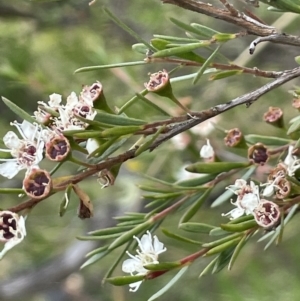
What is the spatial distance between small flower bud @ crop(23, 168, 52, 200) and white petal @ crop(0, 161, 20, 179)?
19mm

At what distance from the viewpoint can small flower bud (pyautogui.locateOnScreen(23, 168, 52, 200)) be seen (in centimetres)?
24

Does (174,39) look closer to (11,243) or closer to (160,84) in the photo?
(160,84)

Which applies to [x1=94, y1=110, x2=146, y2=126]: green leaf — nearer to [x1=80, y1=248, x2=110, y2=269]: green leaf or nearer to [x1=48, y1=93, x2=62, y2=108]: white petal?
[x1=48, y1=93, x2=62, y2=108]: white petal

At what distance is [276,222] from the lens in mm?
271

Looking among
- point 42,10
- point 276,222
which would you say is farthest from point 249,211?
point 42,10

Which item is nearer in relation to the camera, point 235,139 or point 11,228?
point 11,228

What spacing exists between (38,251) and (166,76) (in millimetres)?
788

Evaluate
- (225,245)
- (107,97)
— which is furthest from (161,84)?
(107,97)

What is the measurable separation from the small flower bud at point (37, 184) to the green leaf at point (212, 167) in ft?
0.29

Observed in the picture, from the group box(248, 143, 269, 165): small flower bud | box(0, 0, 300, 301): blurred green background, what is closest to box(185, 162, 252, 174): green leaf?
box(248, 143, 269, 165): small flower bud

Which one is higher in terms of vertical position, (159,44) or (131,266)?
(159,44)

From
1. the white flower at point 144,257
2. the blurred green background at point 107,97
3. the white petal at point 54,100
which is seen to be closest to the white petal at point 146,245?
the white flower at point 144,257

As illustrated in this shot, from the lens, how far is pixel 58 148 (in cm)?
24

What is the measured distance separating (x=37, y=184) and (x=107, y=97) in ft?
2.23
